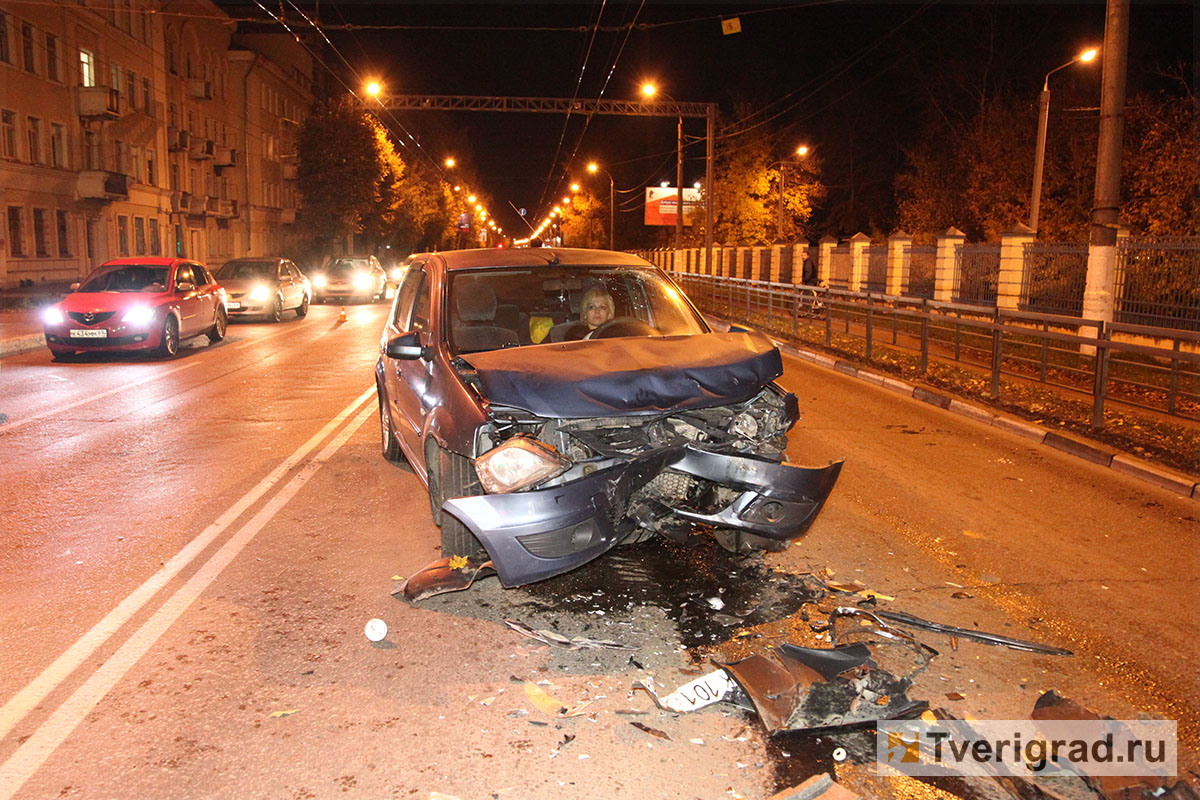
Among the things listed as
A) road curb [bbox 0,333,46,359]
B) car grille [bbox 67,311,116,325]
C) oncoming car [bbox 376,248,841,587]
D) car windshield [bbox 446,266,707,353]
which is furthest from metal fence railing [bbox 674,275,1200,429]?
road curb [bbox 0,333,46,359]

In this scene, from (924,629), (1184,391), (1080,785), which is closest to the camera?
(1080,785)

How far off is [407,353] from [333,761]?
2.95m

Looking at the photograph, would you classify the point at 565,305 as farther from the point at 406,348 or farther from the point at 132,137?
the point at 132,137

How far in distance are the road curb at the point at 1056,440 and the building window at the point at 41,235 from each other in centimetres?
2886

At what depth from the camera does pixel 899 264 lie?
29.7m

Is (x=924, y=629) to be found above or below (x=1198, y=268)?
below

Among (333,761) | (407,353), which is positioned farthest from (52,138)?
(333,761)

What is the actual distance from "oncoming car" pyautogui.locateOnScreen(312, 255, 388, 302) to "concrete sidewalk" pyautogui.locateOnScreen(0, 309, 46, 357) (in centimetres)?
1243

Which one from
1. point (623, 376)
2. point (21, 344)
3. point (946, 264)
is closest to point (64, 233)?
point (21, 344)

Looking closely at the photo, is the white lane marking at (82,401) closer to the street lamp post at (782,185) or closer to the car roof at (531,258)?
the car roof at (531,258)

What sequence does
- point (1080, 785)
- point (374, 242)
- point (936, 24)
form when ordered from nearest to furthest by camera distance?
point (1080, 785), point (936, 24), point (374, 242)

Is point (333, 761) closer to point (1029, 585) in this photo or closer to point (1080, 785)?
point (1080, 785)

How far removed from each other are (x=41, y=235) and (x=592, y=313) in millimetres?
32426

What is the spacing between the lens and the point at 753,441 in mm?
5258
